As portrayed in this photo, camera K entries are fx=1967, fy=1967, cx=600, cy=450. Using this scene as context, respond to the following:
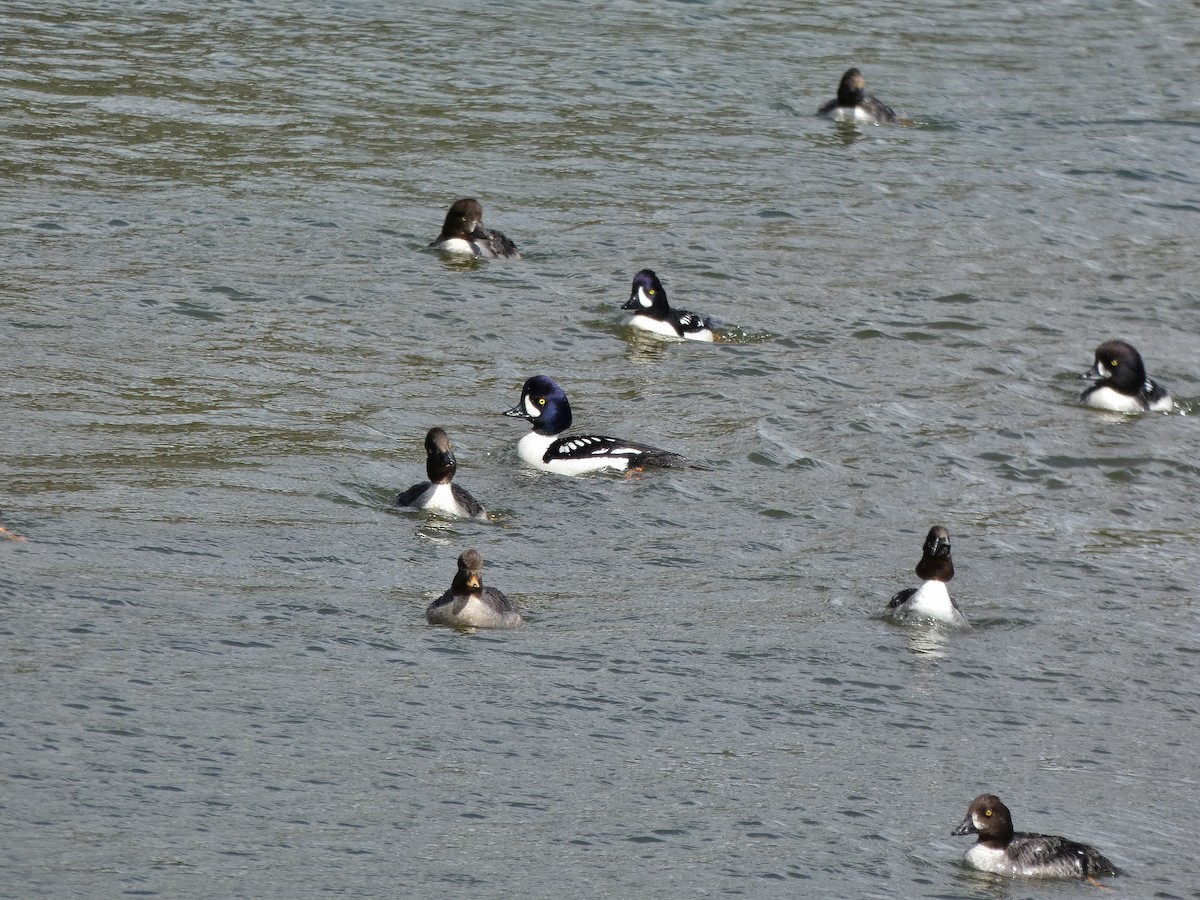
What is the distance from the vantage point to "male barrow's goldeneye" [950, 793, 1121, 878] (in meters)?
10.1

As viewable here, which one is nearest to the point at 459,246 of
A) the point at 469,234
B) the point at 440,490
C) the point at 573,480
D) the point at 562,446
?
the point at 469,234

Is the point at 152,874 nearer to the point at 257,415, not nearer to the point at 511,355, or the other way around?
the point at 257,415

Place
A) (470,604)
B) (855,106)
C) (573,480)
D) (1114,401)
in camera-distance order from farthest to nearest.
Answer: (855,106) < (1114,401) < (573,480) < (470,604)

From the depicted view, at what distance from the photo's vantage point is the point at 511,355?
18.7 m

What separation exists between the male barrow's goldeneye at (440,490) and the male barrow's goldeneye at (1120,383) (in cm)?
706

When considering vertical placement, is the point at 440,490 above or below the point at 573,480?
above

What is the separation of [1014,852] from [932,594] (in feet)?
10.7

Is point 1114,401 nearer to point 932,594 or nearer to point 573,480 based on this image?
point 573,480

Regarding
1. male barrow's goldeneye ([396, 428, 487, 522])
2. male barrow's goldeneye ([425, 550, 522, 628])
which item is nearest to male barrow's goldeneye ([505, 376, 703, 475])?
male barrow's goldeneye ([396, 428, 487, 522])

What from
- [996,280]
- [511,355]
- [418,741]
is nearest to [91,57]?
[511,355]

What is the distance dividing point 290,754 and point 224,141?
14.7m

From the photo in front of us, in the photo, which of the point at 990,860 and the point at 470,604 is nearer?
the point at 990,860

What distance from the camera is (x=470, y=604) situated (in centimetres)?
1242

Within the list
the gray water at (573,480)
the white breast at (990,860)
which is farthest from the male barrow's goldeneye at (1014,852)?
the gray water at (573,480)
